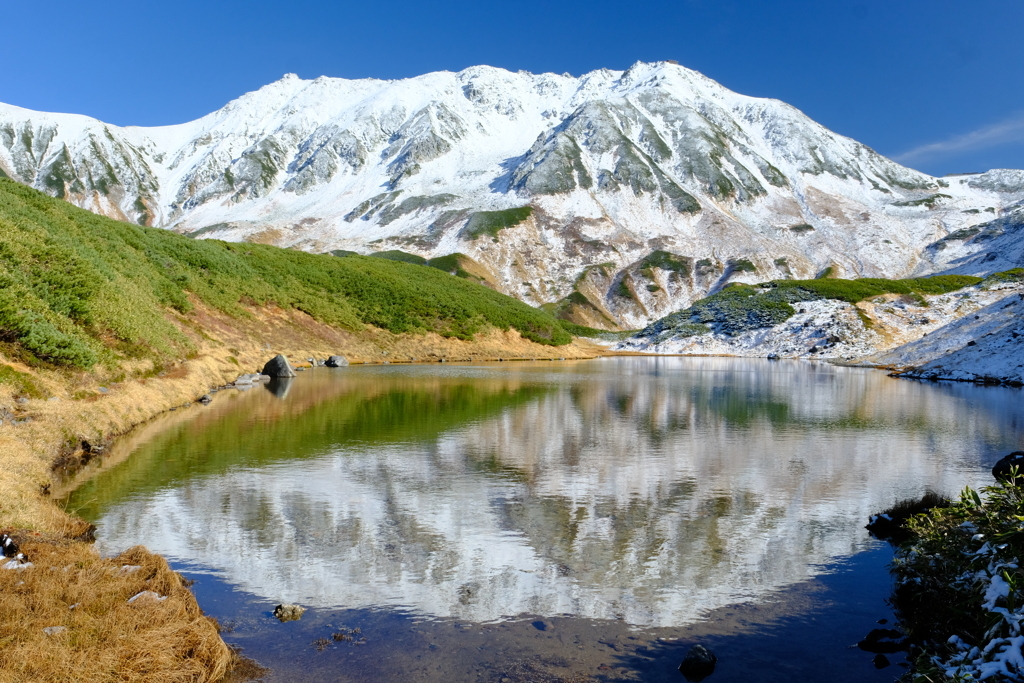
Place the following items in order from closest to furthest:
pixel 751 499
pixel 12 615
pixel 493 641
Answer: pixel 12 615 < pixel 493 641 < pixel 751 499

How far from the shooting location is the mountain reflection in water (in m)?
11.1

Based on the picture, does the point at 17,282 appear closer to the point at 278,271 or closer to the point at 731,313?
the point at 278,271

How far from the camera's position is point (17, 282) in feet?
77.2

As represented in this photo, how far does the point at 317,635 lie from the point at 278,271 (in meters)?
72.1

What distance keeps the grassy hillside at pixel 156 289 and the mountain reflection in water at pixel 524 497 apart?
18.8 feet

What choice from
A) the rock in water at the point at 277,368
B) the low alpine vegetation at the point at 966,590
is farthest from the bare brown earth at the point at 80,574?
the rock in water at the point at 277,368

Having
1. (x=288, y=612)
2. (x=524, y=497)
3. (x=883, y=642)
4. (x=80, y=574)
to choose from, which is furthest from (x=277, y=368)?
(x=883, y=642)

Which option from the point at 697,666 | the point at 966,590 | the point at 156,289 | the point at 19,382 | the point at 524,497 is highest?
the point at 156,289

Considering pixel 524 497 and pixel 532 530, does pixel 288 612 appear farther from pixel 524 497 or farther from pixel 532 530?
pixel 524 497

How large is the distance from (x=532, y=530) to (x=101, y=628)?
27.2 ft

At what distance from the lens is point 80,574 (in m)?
9.34

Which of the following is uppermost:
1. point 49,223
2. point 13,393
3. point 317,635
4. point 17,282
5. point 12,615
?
point 49,223

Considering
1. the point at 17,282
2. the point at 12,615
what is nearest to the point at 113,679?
the point at 12,615

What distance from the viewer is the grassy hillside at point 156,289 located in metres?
24.3
